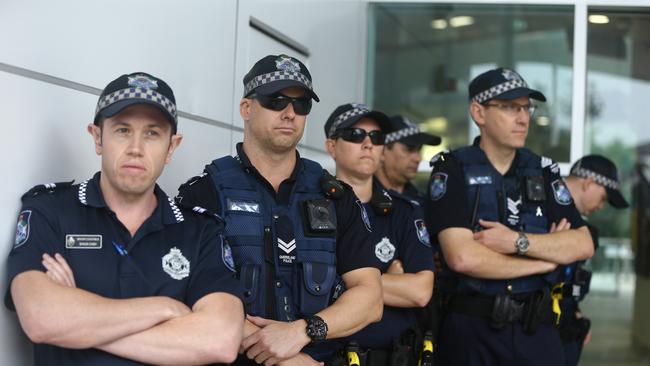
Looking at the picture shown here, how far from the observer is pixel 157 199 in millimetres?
2990

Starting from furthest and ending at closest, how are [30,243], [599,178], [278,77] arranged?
[599,178]
[278,77]
[30,243]

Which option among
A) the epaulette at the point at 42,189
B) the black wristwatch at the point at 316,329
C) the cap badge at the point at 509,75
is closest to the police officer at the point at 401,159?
the cap badge at the point at 509,75

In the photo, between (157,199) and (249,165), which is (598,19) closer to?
(249,165)

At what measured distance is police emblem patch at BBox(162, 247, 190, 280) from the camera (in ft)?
9.25

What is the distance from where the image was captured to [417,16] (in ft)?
23.5

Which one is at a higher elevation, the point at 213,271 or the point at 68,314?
the point at 213,271

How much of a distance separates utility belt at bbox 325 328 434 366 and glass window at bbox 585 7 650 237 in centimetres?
349

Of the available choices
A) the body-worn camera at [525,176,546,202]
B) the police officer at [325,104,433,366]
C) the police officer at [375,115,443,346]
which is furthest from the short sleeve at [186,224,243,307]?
the police officer at [375,115,443,346]

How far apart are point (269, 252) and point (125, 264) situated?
2.24ft

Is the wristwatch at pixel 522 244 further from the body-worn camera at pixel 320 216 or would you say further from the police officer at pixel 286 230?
the body-worn camera at pixel 320 216

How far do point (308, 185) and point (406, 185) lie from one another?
2110mm

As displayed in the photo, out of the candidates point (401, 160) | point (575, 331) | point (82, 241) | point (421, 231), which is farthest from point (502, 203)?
point (82, 241)

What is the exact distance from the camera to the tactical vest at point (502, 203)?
4371 millimetres

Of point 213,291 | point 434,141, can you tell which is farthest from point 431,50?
point 213,291
